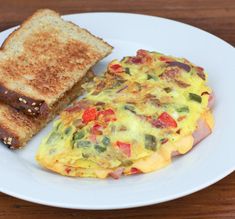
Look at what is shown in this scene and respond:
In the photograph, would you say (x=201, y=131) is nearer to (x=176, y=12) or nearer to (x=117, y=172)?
(x=117, y=172)

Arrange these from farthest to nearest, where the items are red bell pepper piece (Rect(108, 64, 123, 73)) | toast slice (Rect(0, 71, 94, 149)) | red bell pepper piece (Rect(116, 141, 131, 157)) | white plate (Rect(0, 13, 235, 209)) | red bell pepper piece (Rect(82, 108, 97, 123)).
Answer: red bell pepper piece (Rect(108, 64, 123, 73)) < toast slice (Rect(0, 71, 94, 149)) < red bell pepper piece (Rect(82, 108, 97, 123)) < red bell pepper piece (Rect(116, 141, 131, 157)) < white plate (Rect(0, 13, 235, 209))

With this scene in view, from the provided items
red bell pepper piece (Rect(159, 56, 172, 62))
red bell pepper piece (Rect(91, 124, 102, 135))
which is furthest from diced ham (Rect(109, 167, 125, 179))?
red bell pepper piece (Rect(159, 56, 172, 62))

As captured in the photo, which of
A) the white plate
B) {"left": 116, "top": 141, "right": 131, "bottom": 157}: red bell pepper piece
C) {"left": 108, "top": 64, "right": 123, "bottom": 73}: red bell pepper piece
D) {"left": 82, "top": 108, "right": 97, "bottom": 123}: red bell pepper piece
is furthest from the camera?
{"left": 108, "top": 64, "right": 123, "bottom": 73}: red bell pepper piece

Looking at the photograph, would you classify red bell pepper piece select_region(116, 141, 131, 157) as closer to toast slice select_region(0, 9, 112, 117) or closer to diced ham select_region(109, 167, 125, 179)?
diced ham select_region(109, 167, 125, 179)

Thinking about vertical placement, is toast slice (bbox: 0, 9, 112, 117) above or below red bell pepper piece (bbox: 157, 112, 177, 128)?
below

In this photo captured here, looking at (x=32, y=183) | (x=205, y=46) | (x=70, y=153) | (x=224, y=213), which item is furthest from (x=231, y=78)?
(x=32, y=183)

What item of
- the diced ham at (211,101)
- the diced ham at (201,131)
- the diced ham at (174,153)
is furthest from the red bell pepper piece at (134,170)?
the diced ham at (211,101)

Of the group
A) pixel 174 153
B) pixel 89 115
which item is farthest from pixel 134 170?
pixel 89 115
